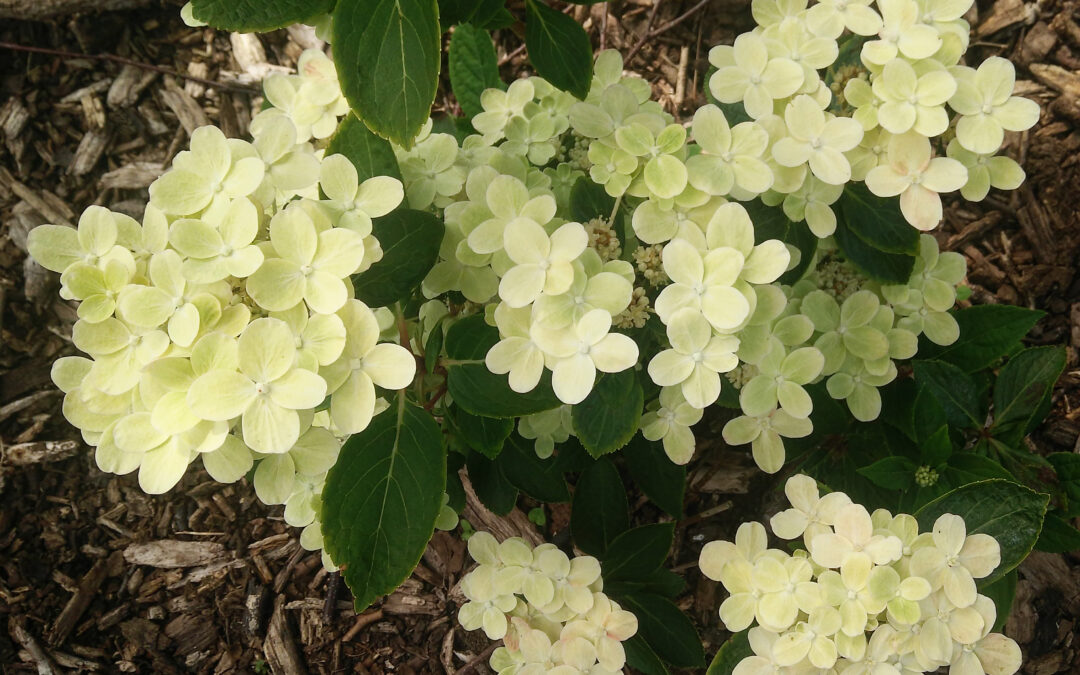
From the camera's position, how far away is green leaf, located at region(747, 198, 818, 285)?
135cm

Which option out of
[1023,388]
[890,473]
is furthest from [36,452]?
[1023,388]

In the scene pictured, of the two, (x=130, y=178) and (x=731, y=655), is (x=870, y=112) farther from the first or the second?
(x=130, y=178)

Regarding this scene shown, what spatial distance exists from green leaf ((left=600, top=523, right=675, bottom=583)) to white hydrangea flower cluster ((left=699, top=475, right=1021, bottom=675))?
296mm

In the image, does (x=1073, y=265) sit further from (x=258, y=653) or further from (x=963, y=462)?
(x=258, y=653)

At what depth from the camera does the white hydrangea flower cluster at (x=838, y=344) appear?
1.26m

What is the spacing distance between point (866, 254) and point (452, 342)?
2.33ft

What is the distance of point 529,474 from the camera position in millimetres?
1562

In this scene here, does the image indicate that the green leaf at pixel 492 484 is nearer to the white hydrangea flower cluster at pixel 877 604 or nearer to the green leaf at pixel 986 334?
the white hydrangea flower cluster at pixel 877 604

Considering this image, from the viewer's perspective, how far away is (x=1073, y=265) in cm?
203

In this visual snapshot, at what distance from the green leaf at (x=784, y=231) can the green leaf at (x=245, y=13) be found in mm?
778

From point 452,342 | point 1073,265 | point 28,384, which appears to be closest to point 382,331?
point 452,342

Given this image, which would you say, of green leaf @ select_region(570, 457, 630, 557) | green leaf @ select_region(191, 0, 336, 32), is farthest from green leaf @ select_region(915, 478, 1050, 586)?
green leaf @ select_region(191, 0, 336, 32)

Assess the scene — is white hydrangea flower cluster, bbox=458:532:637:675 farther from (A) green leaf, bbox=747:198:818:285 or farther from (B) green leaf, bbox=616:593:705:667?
(A) green leaf, bbox=747:198:818:285

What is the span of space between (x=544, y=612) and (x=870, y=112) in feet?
3.04
